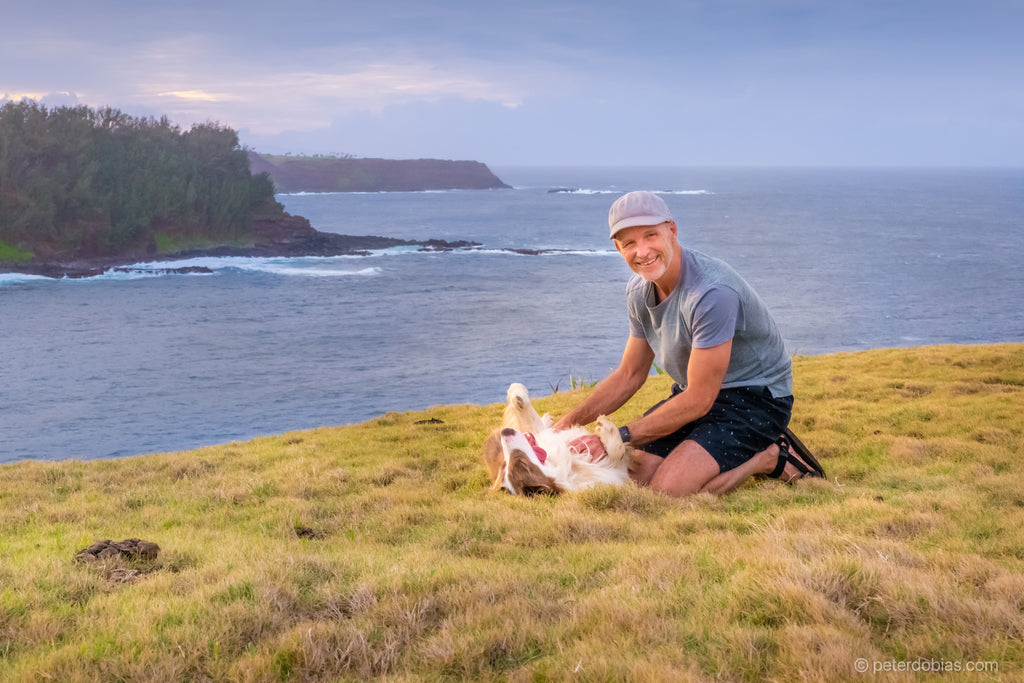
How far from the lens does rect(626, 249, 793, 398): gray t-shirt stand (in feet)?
20.8

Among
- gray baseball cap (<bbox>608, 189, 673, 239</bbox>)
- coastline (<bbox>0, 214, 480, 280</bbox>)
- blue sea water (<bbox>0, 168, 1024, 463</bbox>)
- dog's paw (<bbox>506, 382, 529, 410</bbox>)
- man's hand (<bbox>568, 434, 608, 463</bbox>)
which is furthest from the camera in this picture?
coastline (<bbox>0, 214, 480, 280</bbox>)

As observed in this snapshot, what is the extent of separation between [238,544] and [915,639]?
4.35 metres

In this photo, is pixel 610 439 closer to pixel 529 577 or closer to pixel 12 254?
pixel 529 577

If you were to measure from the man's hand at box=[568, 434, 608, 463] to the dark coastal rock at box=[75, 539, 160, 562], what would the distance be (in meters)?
3.34

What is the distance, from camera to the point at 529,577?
456 centimetres

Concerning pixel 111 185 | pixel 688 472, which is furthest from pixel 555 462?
pixel 111 185

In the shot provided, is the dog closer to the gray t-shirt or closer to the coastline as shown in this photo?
the gray t-shirt

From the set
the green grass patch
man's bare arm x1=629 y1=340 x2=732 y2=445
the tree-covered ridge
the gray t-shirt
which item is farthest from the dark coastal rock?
the green grass patch

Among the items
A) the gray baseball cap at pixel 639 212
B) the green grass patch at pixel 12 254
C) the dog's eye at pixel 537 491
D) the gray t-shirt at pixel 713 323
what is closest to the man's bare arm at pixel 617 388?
the gray t-shirt at pixel 713 323

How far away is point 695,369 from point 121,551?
4.37 metres

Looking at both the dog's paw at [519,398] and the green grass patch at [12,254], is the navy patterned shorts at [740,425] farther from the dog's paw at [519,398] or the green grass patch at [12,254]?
the green grass patch at [12,254]

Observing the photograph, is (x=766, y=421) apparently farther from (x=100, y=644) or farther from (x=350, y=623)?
(x=100, y=644)

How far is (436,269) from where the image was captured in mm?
90812

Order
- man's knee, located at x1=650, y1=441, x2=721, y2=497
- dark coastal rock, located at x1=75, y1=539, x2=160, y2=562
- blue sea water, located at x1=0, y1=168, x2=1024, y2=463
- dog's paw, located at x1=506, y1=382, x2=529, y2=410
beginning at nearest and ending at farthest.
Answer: dark coastal rock, located at x1=75, y1=539, x2=160, y2=562
man's knee, located at x1=650, y1=441, x2=721, y2=497
dog's paw, located at x1=506, y1=382, x2=529, y2=410
blue sea water, located at x1=0, y1=168, x2=1024, y2=463
